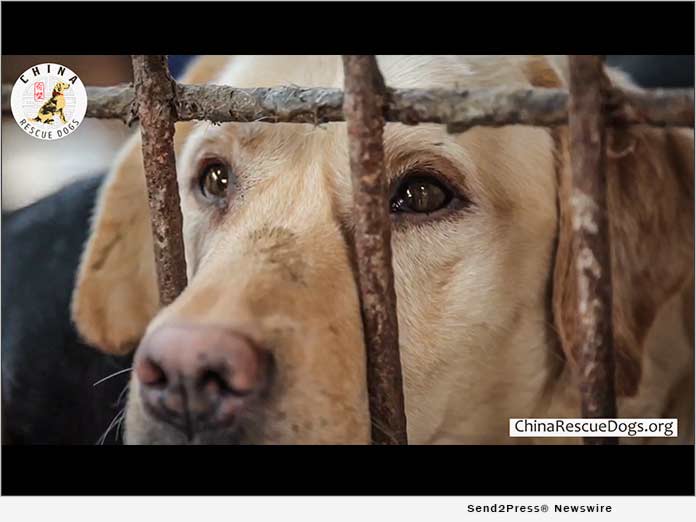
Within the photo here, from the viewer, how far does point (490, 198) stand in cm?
133

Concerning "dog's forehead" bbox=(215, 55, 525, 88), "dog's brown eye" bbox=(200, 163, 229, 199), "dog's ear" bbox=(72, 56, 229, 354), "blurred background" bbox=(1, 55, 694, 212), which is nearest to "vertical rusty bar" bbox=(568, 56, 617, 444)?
"dog's forehead" bbox=(215, 55, 525, 88)

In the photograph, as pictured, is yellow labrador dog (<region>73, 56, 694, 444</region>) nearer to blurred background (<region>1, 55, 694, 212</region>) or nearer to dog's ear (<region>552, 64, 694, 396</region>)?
dog's ear (<region>552, 64, 694, 396</region>)

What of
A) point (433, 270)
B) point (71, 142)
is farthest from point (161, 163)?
point (433, 270)

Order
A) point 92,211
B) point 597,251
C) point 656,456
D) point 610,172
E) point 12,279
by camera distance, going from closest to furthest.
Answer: point 597,251 < point 610,172 < point 656,456 < point 12,279 < point 92,211

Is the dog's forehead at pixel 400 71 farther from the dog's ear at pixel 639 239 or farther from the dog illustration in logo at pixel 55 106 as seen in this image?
the dog illustration in logo at pixel 55 106

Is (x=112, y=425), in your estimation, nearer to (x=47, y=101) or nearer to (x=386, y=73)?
(x=47, y=101)

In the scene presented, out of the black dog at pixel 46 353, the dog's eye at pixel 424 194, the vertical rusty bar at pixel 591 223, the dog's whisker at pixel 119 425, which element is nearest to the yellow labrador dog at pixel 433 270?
the dog's eye at pixel 424 194

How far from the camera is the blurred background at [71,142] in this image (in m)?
1.38

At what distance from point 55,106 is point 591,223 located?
1.05 meters

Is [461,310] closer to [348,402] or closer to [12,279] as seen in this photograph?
[348,402]

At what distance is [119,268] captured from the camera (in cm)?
161

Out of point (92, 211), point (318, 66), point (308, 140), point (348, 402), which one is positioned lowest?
point (348, 402)
